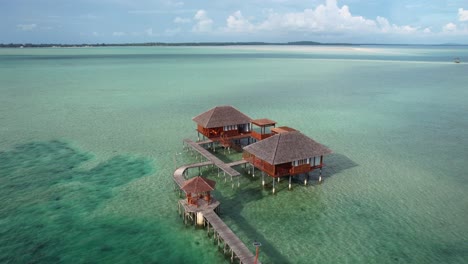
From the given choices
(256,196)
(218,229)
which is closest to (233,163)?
(256,196)

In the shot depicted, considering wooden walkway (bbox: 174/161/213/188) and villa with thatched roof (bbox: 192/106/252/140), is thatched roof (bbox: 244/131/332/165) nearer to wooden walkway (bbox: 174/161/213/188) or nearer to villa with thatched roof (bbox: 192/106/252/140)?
wooden walkway (bbox: 174/161/213/188)

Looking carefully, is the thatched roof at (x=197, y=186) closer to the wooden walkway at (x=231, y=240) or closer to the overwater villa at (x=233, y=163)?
the overwater villa at (x=233, y=163)

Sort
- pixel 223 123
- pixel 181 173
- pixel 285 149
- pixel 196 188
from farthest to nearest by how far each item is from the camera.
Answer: pixel 223 123
pixel 181 173
pixel 285 149
pixel 196 188

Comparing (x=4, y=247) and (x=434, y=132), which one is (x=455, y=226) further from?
(x=4, y=247)

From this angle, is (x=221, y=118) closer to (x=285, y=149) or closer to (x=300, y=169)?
(x=285, y=149)

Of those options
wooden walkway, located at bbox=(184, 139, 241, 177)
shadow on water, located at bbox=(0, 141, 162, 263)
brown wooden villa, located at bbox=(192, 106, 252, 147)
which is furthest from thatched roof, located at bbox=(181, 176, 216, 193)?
brown wooden villa, located at bbox=(192, 106, 252, 147)

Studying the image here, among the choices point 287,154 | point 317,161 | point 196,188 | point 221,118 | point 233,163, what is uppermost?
point 221,118
